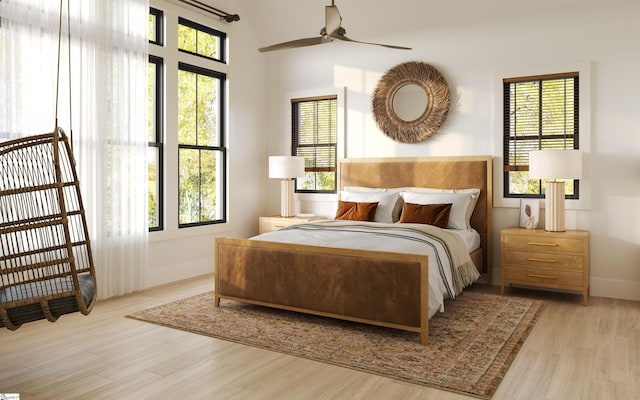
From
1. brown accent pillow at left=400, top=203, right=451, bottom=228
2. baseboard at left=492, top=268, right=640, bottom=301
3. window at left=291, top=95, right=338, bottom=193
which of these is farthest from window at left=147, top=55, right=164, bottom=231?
baseboard at left=492, top=268, right=640, bottom=301

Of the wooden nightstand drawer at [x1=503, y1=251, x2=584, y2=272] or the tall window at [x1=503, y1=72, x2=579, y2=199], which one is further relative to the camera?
the tall window at [x1=503, y1=72, x2=579, y2=199]

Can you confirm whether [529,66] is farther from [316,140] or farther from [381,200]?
[316,140]

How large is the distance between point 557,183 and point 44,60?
4546 millimetres

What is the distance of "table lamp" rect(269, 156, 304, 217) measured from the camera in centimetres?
601

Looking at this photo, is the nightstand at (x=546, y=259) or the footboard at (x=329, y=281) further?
the nightstand at (x=546, y=259)

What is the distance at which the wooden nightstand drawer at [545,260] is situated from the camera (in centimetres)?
450

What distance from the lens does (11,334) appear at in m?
3.65

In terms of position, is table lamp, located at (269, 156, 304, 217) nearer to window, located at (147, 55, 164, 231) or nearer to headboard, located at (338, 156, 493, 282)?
headboard, located at (338, 156, 493, 282)

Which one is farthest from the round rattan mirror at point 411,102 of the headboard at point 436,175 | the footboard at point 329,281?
the footboard at point 329,281

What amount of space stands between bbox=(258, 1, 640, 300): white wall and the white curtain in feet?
7.66

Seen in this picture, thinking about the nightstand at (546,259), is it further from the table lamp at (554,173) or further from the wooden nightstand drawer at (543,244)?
the table lamp at (554,173)

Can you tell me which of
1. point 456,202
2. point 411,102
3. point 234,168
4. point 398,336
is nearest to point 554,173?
point 456,202

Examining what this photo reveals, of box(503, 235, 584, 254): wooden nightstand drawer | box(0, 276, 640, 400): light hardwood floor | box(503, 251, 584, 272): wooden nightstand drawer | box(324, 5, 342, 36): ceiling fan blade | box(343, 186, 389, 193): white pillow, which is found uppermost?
box(324, 5, 342, 36): ceiling fan blade

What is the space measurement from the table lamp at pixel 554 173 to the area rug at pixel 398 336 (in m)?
0.79
